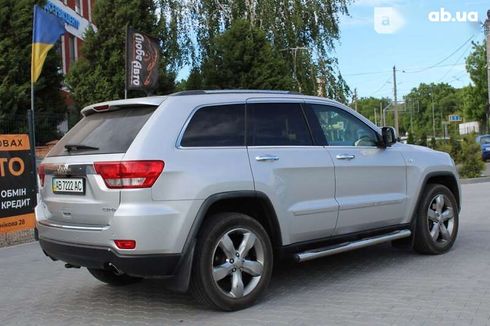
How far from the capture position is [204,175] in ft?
15.7

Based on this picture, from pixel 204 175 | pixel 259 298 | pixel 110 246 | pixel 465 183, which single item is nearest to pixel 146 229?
pixel 110 246

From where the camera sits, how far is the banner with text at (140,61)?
45.4 ft

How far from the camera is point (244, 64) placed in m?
22.7

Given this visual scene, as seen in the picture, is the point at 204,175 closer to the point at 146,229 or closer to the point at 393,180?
the point at 146,229

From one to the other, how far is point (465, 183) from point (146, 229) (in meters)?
16.3

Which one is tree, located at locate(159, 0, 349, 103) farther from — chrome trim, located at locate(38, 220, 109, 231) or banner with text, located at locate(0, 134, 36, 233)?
chrome trim, located at locate(38, 220, 109, 231)

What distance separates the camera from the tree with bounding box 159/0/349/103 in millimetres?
27297

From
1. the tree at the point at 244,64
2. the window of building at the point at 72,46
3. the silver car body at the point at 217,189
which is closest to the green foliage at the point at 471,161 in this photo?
the tree at the point at 244,64

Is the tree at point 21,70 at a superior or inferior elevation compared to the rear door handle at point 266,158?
superior

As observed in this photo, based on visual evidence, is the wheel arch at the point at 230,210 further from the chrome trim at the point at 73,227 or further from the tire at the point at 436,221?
the tire at the point at 436,221

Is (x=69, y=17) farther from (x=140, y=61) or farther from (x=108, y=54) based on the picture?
(x=140, y=61)

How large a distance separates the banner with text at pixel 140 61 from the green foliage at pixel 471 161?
11018mm

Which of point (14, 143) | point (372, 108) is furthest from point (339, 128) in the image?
point (372, 108)

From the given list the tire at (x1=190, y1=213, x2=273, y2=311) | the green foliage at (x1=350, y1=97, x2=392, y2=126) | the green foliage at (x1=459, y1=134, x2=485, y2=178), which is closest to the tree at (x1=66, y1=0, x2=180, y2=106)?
the green foliage at (x1=459, y1=134, x2=485, y2=178)
